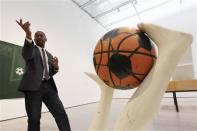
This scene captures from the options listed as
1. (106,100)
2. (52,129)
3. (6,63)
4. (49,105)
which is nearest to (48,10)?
(6,63)

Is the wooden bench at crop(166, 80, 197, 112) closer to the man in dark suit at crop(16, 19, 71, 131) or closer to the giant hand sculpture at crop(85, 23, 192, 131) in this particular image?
the man in dark suit at crop(16, 19, 71, 131)

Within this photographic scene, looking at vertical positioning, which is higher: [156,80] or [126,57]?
[126,57]

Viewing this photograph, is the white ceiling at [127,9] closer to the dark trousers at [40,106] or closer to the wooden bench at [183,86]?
the wooden bench at [183,86]

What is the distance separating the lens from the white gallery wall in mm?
4195

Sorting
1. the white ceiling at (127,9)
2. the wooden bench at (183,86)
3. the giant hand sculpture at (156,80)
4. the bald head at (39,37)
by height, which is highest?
the white ceiling at (127,9)

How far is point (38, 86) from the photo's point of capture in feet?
5.72

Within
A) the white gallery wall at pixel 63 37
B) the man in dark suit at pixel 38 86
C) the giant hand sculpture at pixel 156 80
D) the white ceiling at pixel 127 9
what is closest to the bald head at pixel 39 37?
the man in dark suit at pixel 38 86

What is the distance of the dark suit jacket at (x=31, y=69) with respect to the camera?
170 centimetres

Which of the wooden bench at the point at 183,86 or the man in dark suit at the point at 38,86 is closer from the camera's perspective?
the man in dark suit at the point at 38,86

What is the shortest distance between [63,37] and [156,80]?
17.5 ft

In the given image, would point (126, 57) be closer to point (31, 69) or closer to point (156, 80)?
point (156, 80)

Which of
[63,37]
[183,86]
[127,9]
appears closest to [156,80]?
[183,86]

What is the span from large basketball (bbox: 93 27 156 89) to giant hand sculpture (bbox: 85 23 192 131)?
0.06 metres

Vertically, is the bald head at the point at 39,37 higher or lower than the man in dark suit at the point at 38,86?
higher
